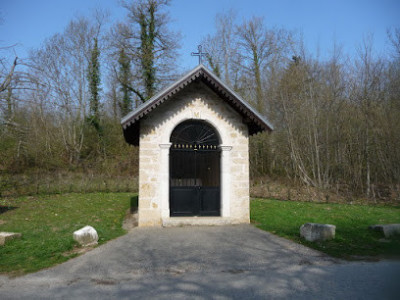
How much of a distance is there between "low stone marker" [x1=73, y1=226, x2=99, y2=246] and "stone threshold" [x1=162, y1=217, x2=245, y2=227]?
223 centimetres

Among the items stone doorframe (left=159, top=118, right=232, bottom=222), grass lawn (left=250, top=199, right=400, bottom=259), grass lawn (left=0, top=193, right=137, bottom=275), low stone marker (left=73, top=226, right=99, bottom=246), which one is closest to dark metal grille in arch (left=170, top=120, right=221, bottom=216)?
stone doorframe (left=159, top=118, right=232, bottom=222)

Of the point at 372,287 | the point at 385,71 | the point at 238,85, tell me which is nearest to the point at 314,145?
the point at 385,71

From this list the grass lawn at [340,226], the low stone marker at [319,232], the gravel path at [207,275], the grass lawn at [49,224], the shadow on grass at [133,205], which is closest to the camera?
the gravel path at [207,275]

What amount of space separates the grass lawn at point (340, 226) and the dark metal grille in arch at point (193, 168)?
5.72ft

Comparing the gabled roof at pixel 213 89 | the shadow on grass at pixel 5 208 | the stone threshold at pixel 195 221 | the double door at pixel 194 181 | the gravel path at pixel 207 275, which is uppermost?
the gabled roof at pixel 213 89

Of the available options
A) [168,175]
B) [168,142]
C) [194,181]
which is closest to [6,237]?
[168,175]

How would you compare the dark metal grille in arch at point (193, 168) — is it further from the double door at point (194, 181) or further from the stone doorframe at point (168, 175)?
the stone doorframe at point (168, 175)

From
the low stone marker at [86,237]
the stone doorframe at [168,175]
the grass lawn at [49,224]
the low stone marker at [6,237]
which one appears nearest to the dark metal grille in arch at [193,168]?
the stone doorframe at [168,175]

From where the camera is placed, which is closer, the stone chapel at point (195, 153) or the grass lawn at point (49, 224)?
the grass lawn at point (49, 224)

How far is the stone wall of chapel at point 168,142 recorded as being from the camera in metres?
8.91

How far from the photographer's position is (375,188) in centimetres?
1662

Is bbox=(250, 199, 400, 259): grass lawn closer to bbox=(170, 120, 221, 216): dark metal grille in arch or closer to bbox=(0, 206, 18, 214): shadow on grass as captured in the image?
bbox=(170, 120, 221, 216): dark metal grille in arch

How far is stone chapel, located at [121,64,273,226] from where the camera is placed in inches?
352

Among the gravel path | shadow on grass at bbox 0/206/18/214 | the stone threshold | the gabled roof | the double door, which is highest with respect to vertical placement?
the gabled roof
